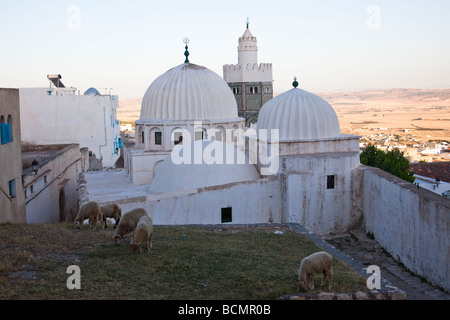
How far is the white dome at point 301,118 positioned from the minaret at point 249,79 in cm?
2812

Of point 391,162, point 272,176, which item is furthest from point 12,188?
point 391,162

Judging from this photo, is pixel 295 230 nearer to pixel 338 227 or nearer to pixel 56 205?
pixel 338 227

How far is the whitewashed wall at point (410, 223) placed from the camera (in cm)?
1310

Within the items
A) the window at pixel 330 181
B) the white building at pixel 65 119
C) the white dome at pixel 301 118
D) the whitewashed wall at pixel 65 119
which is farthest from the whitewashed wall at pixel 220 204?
the whitewashed wall at pixel 65 119

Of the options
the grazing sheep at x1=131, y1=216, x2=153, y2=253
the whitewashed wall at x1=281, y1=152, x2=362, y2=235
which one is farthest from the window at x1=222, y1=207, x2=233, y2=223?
the grazing sheep at x1=131, y1=216, x2=153, y2=253

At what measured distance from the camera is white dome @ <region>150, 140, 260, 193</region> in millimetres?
19109

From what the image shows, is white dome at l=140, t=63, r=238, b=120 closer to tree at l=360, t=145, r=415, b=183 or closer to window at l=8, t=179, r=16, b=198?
tree at l=360, t=145, r=415, b=183

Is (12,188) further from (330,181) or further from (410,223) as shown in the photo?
(410,223)

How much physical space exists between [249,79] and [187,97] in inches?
1028

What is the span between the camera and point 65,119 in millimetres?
35062

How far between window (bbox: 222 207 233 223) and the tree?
11.2 m

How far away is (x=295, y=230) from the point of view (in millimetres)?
14609

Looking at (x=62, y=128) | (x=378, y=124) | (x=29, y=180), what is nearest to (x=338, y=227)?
(x=29, y=180)

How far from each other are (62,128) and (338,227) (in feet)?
Answer: 73.2
